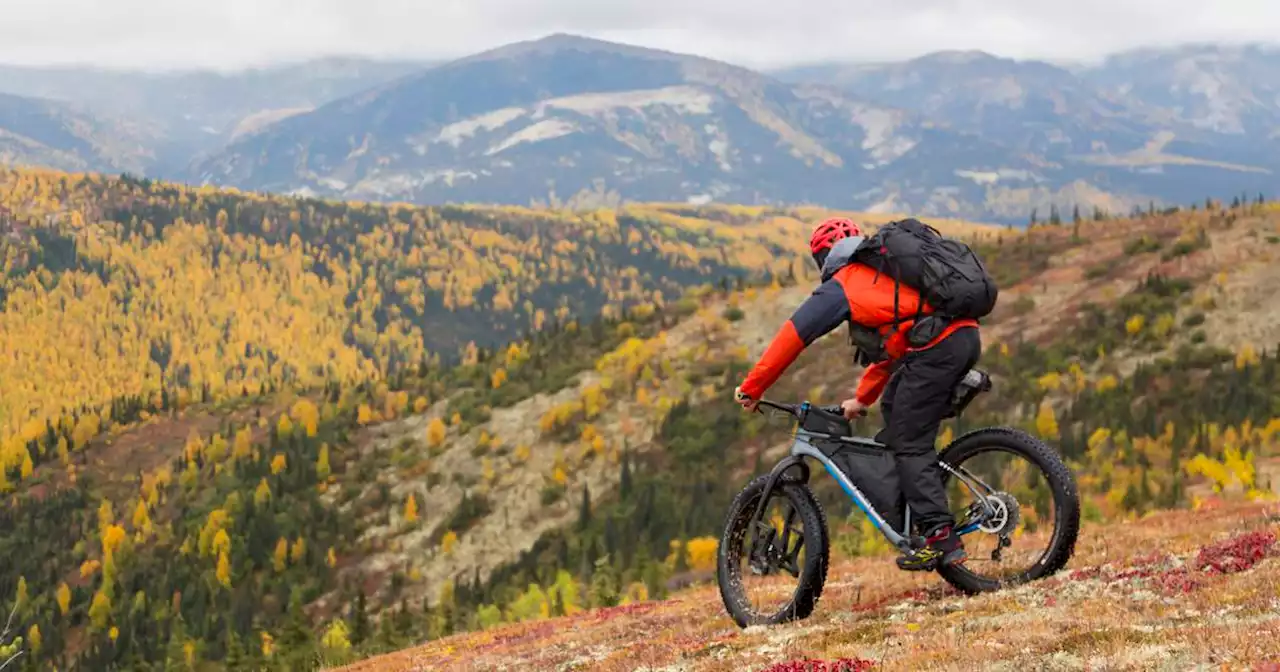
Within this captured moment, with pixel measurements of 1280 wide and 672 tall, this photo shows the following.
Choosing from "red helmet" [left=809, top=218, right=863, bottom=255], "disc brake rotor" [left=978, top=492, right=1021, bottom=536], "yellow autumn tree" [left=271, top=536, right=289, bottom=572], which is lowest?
"yellow autumn tree" [left=271, top=536, right=289, bottom=572]

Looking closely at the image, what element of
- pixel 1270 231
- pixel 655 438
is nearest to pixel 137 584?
pixel 655 438

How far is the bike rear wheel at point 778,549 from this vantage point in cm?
1057

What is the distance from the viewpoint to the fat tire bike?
391 inches

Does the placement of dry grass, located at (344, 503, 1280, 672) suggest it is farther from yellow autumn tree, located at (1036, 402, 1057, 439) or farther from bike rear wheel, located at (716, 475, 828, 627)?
yellow autumn tree, located at (1036, 402, 1057, 439)

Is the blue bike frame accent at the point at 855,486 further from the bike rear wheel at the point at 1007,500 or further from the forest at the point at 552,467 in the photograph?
the forest at the point at 552,467

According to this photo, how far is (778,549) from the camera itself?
A: 1120cm

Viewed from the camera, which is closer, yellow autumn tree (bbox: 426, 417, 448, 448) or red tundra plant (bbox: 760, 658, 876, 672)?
red tundra plant (bbox: 760, 658, 876, 672)

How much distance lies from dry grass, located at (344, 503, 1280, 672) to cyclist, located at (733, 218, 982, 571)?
97cm

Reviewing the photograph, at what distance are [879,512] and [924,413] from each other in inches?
48.9

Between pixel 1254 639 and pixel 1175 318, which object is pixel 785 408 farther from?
pixel 1175 318

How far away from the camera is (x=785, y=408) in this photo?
10.9 m

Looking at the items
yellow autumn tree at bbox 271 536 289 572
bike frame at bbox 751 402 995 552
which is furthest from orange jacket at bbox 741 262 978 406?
yellow autumn tree at bbox 271 536 289 572

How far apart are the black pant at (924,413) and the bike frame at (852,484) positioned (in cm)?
18

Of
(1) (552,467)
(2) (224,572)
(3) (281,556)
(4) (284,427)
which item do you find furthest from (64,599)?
(1) (552,467)
